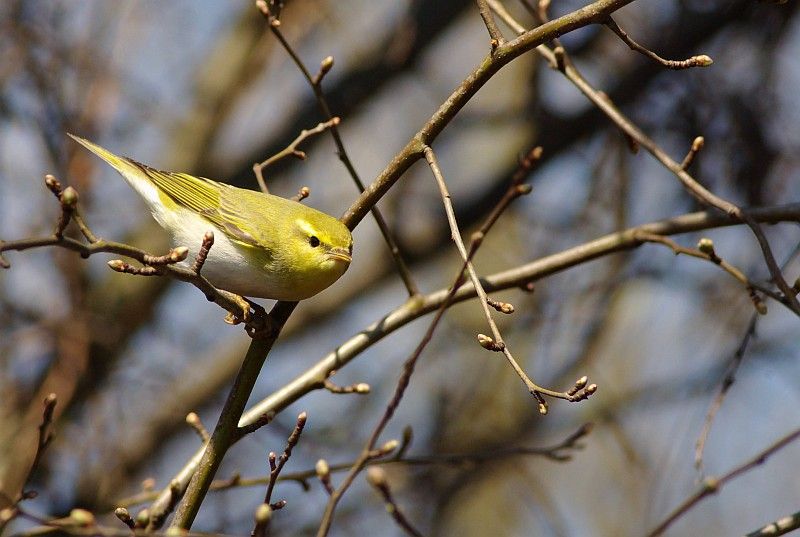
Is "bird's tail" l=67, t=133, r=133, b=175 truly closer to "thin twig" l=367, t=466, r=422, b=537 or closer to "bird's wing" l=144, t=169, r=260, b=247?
"bird's wing" l=144, t=169, r=260, b=247

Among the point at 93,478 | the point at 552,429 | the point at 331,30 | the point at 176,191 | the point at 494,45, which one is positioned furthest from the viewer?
the point at 552,429

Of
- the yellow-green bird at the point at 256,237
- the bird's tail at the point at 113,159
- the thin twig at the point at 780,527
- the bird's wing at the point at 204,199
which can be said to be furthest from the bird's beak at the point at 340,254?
the thin twig at the point at 780,527

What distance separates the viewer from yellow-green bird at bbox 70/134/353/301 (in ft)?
11.7

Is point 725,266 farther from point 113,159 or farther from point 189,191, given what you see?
point 113,159

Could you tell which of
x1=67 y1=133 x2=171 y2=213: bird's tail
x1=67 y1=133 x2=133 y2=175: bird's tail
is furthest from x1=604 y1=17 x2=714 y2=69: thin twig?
x1=67 y1=133 x2=133 y2=175: bird's tail

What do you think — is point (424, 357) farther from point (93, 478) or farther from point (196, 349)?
point (93, 478)

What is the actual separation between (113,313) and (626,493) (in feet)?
16.0

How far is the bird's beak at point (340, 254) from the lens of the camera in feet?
11.7

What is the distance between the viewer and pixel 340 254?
3586mm

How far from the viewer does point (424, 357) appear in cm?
869

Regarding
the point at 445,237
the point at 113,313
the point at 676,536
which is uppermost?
the point at 445,237

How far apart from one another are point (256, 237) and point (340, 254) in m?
0.39

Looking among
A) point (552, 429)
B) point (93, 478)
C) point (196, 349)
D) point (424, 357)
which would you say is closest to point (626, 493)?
point (552, 429)

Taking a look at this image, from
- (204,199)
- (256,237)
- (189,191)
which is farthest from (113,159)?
(256,237)
